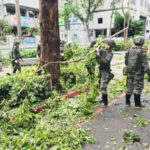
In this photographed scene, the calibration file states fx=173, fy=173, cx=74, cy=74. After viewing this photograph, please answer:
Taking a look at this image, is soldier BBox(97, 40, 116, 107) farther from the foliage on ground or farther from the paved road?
the paved road

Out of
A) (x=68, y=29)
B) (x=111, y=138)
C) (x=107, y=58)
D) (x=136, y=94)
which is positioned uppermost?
(x=68, y=29)

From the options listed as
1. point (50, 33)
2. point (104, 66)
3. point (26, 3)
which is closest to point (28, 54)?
point (50, 33)

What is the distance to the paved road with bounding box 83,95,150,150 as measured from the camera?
3314 millimetres

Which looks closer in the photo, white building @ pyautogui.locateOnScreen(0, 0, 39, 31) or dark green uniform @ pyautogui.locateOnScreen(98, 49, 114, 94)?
dark green uniform @ pyautogui.locateOnScreen(98, 49, 114, 94)

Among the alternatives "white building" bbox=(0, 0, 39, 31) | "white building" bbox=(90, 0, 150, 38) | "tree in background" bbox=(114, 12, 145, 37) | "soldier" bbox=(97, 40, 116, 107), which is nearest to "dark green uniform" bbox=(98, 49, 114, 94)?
"soldier" bbox=(97, 40, 116, 107)

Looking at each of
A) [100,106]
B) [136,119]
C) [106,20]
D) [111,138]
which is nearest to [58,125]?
[111,138]

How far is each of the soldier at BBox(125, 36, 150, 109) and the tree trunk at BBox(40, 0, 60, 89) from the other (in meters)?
2.48

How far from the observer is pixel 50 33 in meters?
5.73

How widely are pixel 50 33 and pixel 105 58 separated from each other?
6.99 ft

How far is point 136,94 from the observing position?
188 inches

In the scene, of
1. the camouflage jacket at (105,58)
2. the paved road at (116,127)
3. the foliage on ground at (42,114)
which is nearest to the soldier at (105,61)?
the camouflage jacket at (105,58)

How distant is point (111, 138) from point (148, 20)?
50.1m

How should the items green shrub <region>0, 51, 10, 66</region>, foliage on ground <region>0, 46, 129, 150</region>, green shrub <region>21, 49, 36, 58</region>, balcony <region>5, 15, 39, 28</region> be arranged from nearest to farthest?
1. foliage on ground <region>0, 46, 129, 150</region>
2. green shrub <region>0, 51, 10, 66</region>
3. green shrub <region>21, 49, 36, 58</region>
4. balcony <region>5, 15, 39, 28</region>

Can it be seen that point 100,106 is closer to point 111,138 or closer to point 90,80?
point 90,80
